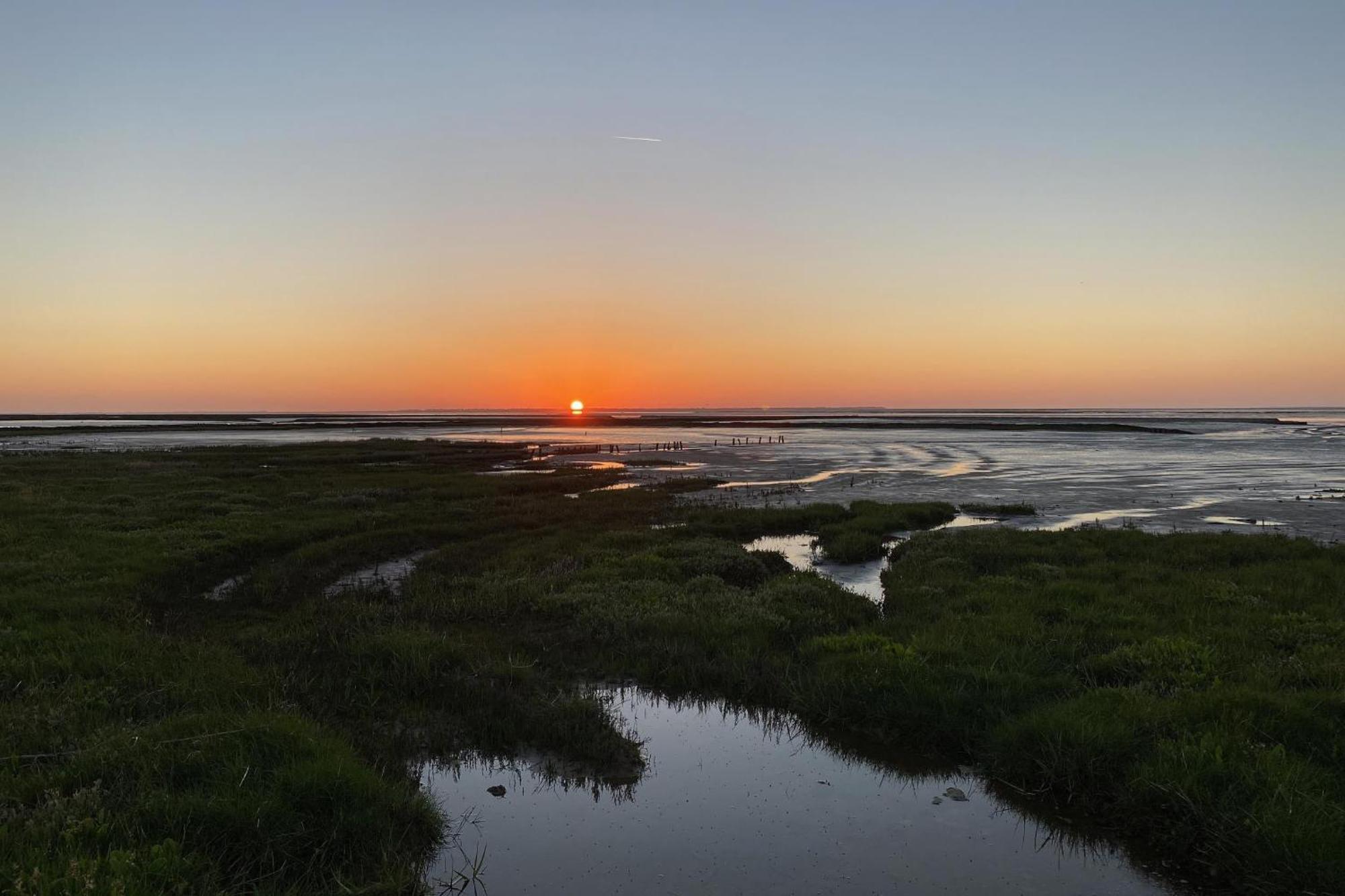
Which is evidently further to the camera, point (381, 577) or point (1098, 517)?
point (1098, 517)

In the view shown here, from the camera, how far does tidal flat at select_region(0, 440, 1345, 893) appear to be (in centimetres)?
710

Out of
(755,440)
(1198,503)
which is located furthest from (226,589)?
(755,440)

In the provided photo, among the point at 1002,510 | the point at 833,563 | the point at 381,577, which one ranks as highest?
the point at 381,577

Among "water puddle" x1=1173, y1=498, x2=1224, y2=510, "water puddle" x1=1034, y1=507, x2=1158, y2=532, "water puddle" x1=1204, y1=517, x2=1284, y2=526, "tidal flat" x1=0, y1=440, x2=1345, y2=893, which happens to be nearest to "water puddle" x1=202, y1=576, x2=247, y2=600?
"tidal flat" x1=0, y1=440, x2=1345, y2=893

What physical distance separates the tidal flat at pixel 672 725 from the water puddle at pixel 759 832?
0.04m

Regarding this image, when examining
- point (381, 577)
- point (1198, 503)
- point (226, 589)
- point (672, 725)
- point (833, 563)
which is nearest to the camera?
point (672, 725)

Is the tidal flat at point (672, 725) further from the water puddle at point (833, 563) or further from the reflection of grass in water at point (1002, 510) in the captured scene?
the reflection of grass in water at point (1002, 510)

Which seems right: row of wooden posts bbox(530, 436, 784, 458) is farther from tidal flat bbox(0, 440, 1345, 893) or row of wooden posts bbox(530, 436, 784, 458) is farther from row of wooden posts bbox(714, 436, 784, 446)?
tidal flat bbox(0, 440, 1345, 893)

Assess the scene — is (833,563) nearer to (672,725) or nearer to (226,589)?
(672,725)

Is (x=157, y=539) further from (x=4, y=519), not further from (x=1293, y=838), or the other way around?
(x=1293, y=838)

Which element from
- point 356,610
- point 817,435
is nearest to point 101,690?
point 356,610

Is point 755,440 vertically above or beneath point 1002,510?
above

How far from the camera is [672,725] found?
1103 centimetres

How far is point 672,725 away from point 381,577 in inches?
491
